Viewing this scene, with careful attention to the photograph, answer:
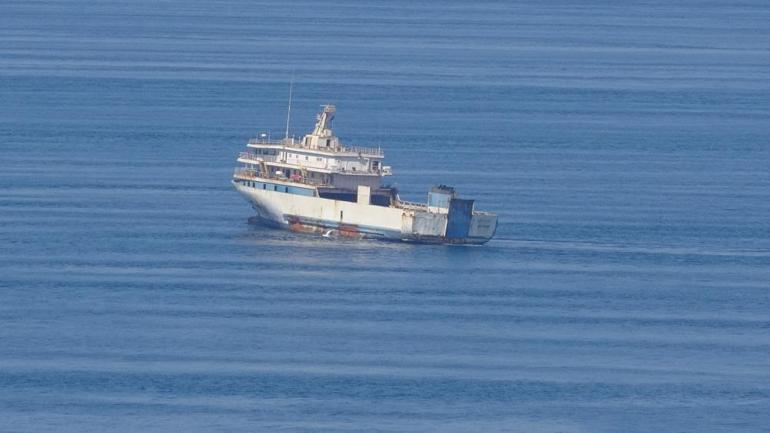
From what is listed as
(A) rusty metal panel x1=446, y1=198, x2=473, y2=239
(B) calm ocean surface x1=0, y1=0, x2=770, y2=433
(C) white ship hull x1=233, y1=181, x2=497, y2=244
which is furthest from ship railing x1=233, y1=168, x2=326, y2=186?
(A) rusty metal panel x1=446, y1=198, x2=473, y2=239

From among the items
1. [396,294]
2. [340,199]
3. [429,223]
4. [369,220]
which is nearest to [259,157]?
[340,199]

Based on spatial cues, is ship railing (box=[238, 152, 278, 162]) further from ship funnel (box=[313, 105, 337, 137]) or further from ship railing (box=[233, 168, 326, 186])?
ship funnel (box=[313, 105, 337, 137])

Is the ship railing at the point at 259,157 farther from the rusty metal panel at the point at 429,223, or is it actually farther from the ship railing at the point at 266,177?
the rusty metal panel at the point at 429,223

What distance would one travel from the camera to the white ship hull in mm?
116312

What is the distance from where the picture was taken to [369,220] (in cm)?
11756

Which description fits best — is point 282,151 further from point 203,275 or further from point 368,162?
point 203,275

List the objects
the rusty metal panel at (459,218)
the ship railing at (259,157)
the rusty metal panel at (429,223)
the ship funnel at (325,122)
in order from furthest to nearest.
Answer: the ship railing at (259,157)
the ship funnel at (325,122)
the rusty metal panel at (429,223)
the rusty metal panel at (459,218)

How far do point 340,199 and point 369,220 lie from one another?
243 cm

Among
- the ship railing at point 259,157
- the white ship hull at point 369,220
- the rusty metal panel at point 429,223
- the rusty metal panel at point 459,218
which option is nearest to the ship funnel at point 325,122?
the ship railing at point 259,157

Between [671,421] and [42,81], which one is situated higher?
[42,81]

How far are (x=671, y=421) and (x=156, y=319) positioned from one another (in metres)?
23.7

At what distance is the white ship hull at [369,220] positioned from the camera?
382 feet

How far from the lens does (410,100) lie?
191125mm

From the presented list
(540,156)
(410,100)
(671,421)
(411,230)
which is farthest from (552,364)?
(410,100)
